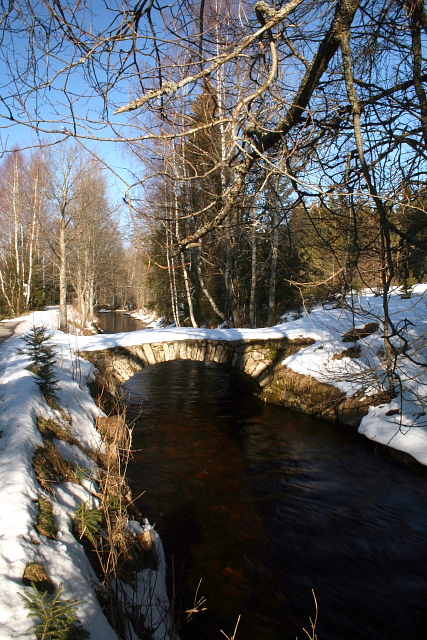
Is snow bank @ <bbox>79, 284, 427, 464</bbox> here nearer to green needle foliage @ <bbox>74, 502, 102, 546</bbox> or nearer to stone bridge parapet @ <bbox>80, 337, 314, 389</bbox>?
stone bridge parapet @ <bbox>80, 337, 314, 389</bbox>

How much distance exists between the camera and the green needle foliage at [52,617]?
152cm

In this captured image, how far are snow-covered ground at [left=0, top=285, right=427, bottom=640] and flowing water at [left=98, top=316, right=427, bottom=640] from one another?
657 millimetres

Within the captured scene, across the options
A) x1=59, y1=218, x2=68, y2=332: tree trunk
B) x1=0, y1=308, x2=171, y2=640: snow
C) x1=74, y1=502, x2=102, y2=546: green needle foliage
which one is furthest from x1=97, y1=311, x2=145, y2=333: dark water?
x1=74, y1=502, x2=102, y2=546: green needle foliage

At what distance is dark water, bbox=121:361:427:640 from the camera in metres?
2.96

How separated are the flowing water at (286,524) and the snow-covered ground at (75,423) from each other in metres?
0.66

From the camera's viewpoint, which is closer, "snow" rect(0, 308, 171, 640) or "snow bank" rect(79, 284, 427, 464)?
"snow" rect(0, 308, 171, 640)

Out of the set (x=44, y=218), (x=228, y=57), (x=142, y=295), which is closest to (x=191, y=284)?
(x=44, y=218)

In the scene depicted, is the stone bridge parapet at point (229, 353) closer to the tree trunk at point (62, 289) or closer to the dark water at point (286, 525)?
the dark water at point (286, 525)

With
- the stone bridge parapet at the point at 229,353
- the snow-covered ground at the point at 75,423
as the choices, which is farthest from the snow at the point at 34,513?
the stone bridge parapet at the point at 229,353

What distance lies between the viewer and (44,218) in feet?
67.0

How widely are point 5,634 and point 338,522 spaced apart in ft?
12.3

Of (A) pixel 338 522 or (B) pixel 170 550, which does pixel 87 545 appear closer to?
(B) pixel 170 550

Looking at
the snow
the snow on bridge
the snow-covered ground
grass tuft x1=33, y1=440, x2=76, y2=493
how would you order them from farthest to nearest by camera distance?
the snow on bridge
grass tuft x1=33, y1=440, x2=76, y2=493
the snow-covered ground
the snow

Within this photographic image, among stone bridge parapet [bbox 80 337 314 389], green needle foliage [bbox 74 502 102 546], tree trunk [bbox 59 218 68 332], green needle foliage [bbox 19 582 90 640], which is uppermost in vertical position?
tree trunk [bbox 59 218 68 332]
